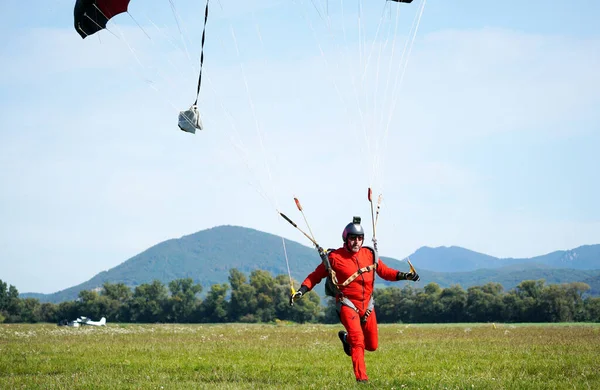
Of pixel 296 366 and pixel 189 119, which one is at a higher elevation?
pixel 189 119

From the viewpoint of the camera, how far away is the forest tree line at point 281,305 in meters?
66.2

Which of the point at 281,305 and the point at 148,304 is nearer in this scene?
the point at 148,304

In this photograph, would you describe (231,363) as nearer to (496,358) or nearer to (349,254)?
(349,254)

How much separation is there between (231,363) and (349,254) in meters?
4.42

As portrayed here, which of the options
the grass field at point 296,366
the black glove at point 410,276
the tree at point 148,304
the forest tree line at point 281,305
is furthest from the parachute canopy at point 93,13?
the tree at point 148,304

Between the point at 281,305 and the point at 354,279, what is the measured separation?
242 ft

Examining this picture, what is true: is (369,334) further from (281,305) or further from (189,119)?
(281,305)

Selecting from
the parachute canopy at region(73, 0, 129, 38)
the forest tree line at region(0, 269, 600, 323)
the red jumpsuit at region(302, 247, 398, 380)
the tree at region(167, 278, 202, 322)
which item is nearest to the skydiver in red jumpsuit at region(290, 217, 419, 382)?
the red jumpsuit at region(302, 247, 398, 380)

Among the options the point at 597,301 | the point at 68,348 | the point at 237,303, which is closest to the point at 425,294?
the point at 597,301

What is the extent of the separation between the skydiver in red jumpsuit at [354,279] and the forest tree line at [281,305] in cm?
5726

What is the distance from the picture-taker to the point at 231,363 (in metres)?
14.4

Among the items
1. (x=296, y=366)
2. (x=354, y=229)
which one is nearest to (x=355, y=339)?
(x=354, y=229)

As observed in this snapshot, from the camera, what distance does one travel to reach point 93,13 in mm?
12562

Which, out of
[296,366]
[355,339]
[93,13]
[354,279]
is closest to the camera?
[355,339]
